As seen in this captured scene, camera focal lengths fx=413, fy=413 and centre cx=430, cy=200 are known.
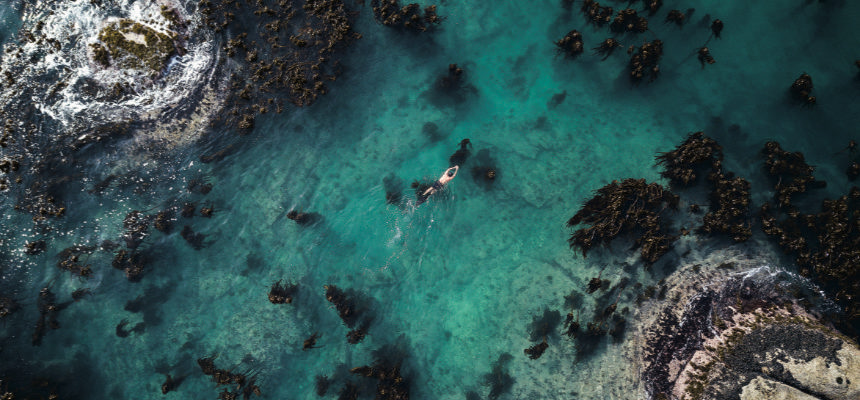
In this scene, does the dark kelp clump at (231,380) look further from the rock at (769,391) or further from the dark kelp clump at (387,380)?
the rock at (769,391)

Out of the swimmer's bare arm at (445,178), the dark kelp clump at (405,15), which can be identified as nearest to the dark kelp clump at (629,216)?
the swimmer's bare arm at (445,178)

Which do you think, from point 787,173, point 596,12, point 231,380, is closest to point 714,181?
point 787,173

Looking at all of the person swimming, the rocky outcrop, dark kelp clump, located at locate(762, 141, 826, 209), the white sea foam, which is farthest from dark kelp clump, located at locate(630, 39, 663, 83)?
the white sea foam

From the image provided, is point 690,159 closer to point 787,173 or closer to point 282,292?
point 787,173

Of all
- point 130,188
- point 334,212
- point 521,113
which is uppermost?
point 521,113

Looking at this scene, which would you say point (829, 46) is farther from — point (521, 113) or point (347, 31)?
point (347, 31)

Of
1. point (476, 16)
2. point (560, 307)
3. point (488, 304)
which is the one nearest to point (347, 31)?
point (476, 16)
